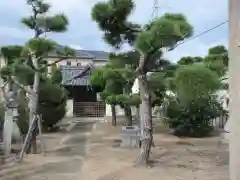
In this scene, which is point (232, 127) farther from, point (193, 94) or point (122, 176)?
point (122, 176)

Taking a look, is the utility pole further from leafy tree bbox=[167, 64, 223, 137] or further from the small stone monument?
leafy tree bbox=[167, 64, 223, 137]

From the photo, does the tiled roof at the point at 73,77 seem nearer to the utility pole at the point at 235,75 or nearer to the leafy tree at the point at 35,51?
the leafy tree at the point at 35,51

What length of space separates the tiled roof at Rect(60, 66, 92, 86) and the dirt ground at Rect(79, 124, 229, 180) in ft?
39.7

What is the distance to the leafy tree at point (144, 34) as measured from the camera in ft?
19.0

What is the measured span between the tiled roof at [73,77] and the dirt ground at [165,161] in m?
12.1

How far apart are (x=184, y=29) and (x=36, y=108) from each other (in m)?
4.26

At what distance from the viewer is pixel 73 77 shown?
908 inches

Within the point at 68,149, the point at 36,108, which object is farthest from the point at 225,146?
the point at 36,108

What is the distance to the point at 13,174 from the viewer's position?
20.4 ft

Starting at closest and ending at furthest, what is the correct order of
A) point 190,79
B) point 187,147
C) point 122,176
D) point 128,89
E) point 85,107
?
point 190,79
point 122,176
point 187,147
point 128,89
point 85,107

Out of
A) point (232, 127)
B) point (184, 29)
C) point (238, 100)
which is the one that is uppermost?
point (184, 29)

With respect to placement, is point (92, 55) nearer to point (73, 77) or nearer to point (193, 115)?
point (73, 77)

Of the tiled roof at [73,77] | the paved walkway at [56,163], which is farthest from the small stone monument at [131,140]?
the tiled roof at [73,77]

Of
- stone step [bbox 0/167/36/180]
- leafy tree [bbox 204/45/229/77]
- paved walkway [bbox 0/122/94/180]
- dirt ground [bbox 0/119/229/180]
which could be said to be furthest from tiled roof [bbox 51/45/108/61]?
stone step [bbox 0/167/36/180]
